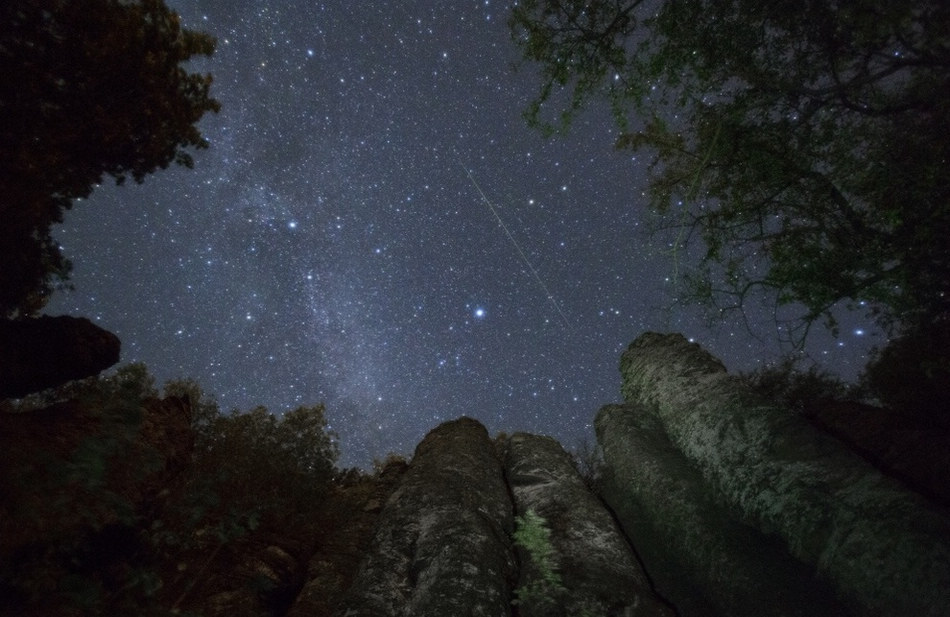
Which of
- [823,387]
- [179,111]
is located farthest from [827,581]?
[179,111]

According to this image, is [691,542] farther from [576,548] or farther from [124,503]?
[124,503]

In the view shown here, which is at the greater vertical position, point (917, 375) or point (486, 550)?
point (917, 375)

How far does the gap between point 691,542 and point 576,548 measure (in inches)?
84.2

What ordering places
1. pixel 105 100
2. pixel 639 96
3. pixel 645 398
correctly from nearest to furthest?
pixel 105 100 < pixel 639 96 < pixel 645 398

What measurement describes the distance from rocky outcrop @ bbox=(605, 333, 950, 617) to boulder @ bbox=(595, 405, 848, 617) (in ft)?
0.75

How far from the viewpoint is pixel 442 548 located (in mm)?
6887

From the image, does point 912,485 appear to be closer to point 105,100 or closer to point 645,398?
point 645,398

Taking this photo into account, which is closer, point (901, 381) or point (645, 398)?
point (901, 381)

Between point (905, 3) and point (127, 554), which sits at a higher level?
point (905, 3)

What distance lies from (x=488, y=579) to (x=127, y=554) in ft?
18.0

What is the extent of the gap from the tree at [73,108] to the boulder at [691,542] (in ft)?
37.3

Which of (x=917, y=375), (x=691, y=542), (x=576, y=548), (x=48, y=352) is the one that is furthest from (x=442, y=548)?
(x=917, y=375)

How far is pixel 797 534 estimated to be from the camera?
21.7 feet

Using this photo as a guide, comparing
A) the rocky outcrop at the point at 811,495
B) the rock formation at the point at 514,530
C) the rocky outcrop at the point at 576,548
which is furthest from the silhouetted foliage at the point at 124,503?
the rocky outcrop at the point at 811,495
